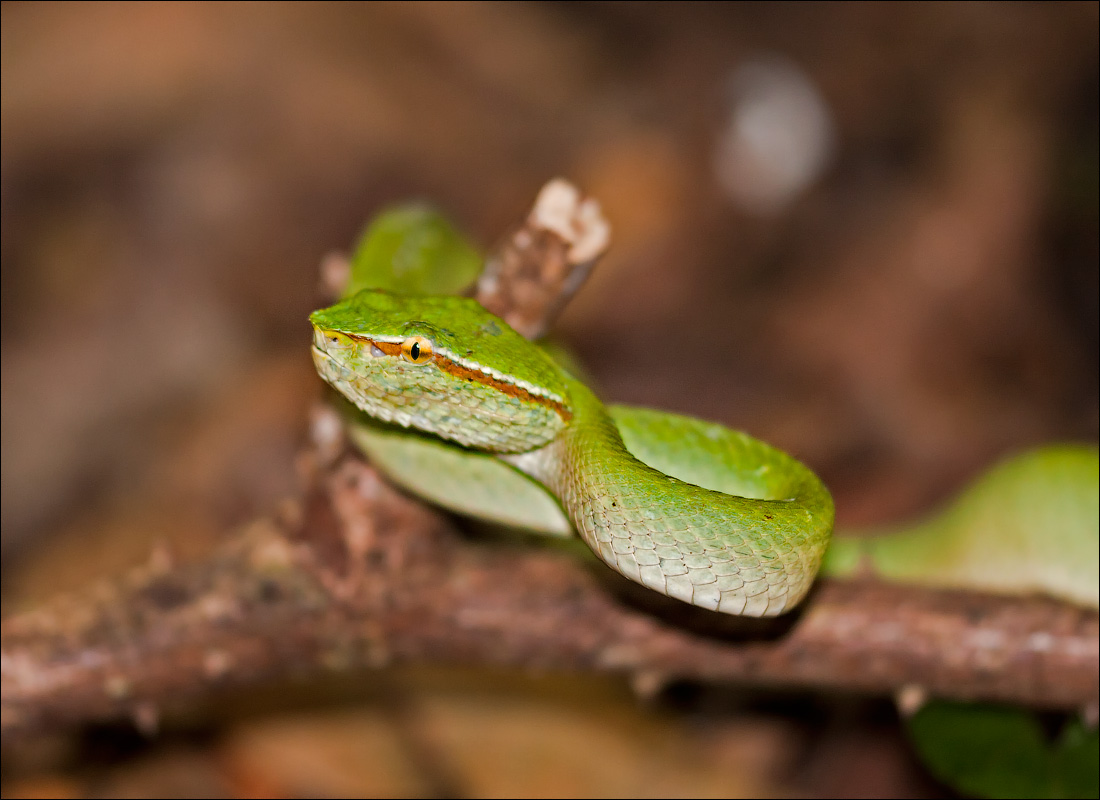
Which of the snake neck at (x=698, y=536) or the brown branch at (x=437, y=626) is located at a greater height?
the snake neck at (x=698, y=536)

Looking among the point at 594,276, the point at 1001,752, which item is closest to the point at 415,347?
the point at 1001,752

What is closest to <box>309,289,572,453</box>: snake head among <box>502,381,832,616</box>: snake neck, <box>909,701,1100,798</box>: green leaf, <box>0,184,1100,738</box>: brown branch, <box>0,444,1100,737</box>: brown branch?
<box>502,381,832,616</box>: snake neck

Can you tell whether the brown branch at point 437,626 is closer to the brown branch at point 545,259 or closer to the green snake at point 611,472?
the brown branch at point 545,259

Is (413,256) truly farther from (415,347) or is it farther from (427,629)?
(427,629)

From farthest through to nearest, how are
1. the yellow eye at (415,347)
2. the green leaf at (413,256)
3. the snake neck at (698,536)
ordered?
the green leaf at (413,256) → the yellow eye at (415,347) → the snake neck at (698,536)

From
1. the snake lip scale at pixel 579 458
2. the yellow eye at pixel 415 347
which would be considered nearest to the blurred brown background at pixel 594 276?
the snake lip scale at pixel 579 458

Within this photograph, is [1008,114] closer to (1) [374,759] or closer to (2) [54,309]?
(1) [374,759]

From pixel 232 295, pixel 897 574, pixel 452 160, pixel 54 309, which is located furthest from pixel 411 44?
pixel 897 574

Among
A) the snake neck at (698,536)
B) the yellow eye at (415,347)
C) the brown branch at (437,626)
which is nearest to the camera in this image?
the snake neck at (698,536)
